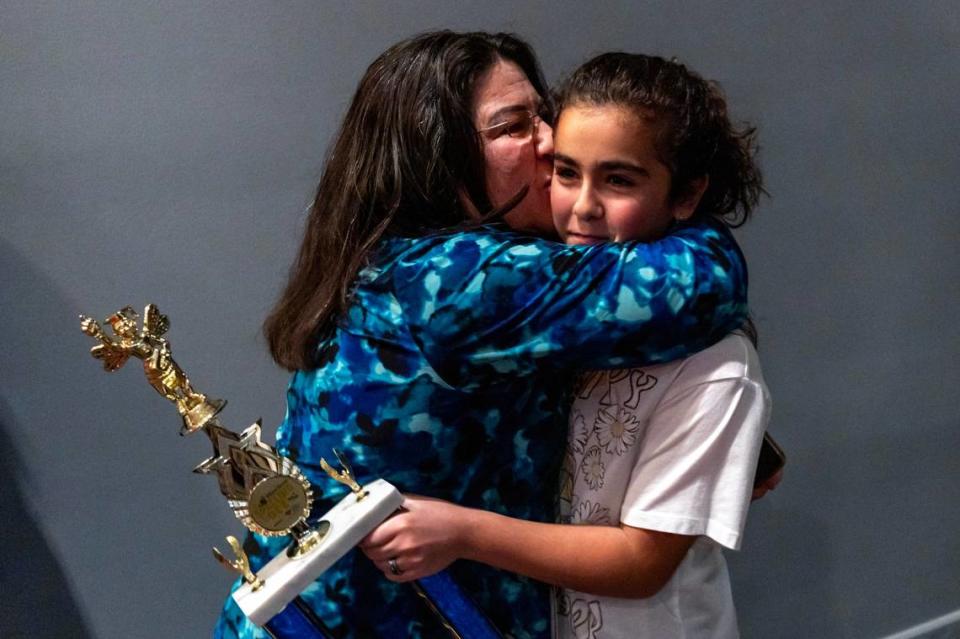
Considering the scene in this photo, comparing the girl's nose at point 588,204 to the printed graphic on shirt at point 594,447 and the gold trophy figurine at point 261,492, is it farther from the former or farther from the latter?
the gold trophy figurine at point 261,492

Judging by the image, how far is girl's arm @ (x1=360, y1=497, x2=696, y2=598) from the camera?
1292 millimetres

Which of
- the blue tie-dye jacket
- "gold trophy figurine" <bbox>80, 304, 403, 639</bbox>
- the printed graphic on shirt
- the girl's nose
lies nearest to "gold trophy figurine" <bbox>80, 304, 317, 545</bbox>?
"gold trophy figurine" <bbox>80, 304, 403, 639</bbox>

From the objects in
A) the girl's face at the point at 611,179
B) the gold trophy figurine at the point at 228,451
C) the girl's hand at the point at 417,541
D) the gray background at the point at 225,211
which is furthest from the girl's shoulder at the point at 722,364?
the gray background at the point at 225,211

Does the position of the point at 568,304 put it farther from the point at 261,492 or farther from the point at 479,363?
the point at 261,492

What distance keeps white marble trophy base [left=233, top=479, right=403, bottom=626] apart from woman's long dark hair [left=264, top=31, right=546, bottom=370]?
0.24m

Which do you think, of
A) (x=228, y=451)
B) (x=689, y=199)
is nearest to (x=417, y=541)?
(x=228, y=451)

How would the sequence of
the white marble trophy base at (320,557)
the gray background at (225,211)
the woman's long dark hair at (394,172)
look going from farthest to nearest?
1. the gray background at (225,211)
2. the woman's long dark hair at (394,172)
3. the white marble trophy base at (320,557)

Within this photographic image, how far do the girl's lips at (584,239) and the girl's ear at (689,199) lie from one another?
0.32 ft

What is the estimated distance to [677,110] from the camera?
54.4 inches

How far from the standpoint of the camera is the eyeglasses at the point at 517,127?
1.48 m

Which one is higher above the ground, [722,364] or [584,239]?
[584,239]

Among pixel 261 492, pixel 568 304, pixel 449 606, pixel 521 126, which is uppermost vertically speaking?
pixel 521 126

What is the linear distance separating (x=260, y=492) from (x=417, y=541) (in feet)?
0.59

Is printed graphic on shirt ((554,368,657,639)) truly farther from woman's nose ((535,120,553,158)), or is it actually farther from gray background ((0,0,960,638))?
gray background ((0,0,960,638))
